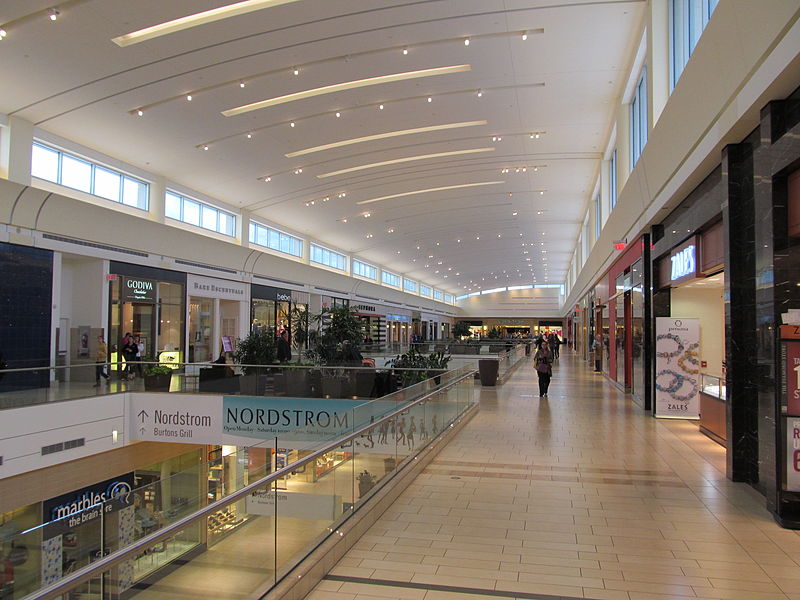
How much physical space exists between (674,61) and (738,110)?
4.88 m

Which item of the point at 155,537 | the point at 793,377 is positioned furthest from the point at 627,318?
the point at 155,537

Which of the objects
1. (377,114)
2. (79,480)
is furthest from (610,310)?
(79,480)

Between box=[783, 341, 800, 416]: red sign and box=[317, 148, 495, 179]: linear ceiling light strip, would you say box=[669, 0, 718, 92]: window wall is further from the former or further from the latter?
box=[317, 148, 495, 179]: linear ceiling light strip

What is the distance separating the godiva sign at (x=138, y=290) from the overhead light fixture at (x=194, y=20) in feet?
25.3

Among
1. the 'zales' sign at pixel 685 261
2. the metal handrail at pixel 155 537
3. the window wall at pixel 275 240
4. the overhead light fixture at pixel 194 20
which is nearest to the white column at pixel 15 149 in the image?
the overhead light fixture at pixel 194 20

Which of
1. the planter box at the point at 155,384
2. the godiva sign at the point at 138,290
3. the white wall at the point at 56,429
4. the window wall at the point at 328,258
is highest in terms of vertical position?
the window wall at the point at 328,258

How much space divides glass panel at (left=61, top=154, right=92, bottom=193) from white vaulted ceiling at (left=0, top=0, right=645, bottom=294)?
627 millimetres

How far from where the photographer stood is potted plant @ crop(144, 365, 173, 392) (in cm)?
1310

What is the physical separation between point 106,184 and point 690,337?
15.4 meters

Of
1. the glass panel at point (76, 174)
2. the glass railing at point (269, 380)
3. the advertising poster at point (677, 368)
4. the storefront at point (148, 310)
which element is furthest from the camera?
the storefront at point (148, 310)

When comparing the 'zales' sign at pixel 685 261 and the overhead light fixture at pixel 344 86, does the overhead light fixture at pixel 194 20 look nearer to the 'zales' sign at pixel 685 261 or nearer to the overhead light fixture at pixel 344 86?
the overhead light fixture at pixel 344 86

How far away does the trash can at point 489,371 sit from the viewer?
18250 mm

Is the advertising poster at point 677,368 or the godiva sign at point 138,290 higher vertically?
the godiva sign at point 138,290

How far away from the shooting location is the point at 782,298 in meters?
5.09
